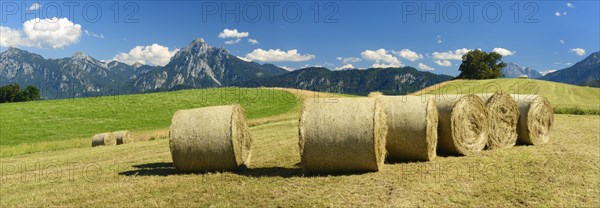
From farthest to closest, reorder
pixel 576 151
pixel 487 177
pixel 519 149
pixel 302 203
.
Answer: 1. pixel 519 149
2. pixel 576 151
3. pixel 487 177
4. pixel 302 203

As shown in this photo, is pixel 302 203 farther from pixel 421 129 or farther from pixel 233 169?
pixel 421 129

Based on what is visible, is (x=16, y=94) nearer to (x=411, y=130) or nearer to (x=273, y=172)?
(x=273, y=172)

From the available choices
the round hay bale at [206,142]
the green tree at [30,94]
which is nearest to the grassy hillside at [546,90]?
the round hay bale at [206,142]

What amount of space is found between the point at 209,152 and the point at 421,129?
19.4 ft

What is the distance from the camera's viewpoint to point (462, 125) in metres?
13.1

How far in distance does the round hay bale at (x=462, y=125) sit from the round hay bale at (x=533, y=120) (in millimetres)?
2383

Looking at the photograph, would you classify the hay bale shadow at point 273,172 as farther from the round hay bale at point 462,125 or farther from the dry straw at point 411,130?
the round hay bale at point 462,125

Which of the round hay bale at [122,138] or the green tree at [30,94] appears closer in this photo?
the round hay bale at [122,138]

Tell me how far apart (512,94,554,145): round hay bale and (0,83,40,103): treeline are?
358 feet

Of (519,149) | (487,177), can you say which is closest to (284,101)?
(519,149)

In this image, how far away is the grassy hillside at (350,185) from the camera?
323 inches

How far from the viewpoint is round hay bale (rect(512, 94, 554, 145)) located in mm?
15375

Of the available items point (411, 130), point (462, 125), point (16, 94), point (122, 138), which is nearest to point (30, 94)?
point (16, 94)

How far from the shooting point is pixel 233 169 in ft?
38.6
